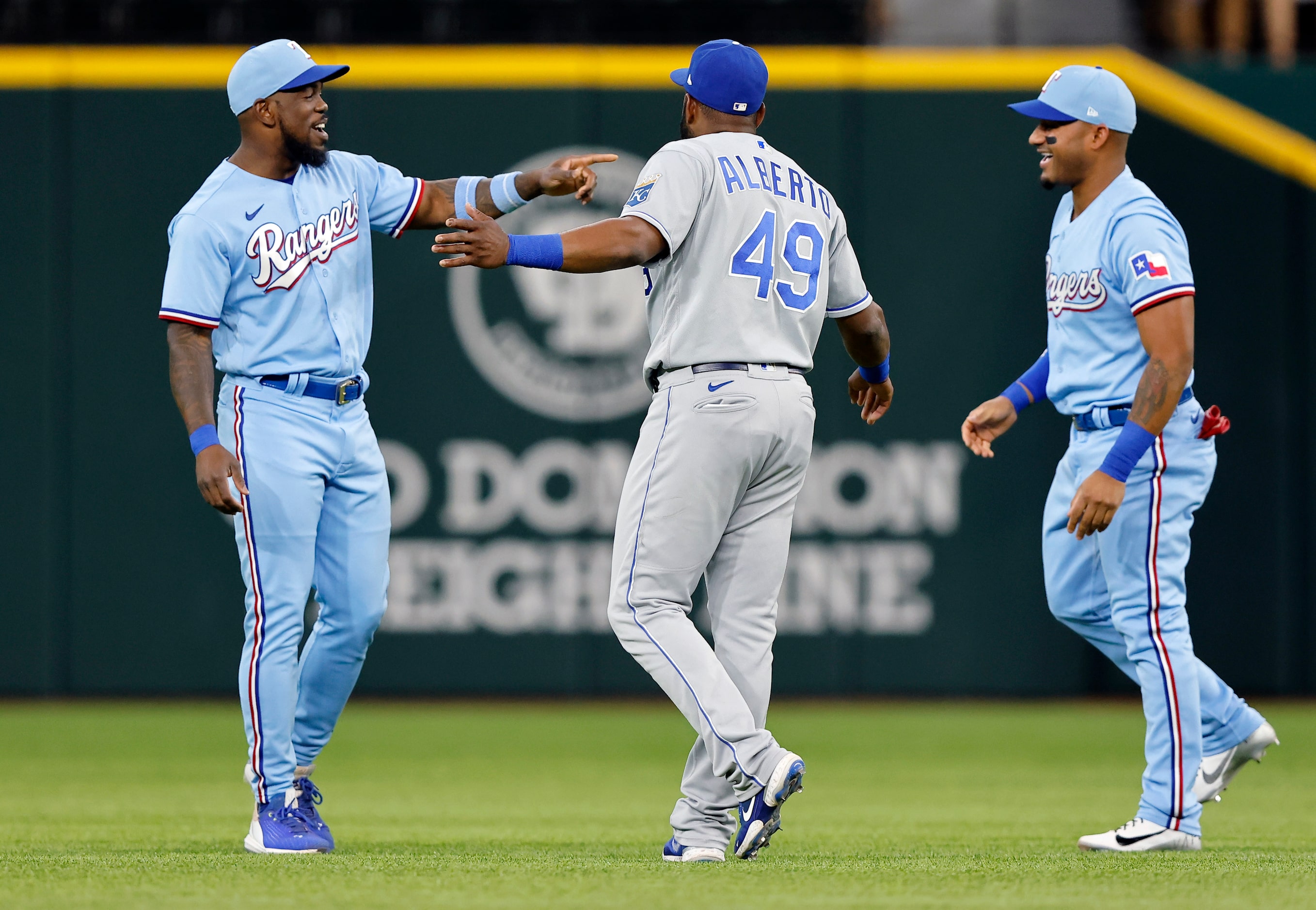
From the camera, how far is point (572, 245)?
3674 millimetres

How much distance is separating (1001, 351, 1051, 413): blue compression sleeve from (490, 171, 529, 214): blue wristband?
1534mm

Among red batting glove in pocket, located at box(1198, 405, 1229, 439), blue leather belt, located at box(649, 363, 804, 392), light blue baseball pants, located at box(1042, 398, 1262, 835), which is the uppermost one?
blue leather belt, located at box(649, 363, 804, 392)

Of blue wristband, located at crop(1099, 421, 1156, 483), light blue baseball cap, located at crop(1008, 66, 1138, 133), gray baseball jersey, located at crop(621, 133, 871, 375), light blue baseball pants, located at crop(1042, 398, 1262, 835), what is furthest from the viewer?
light blue baseball cap, located at crop(1008, 66, 1138, 133)

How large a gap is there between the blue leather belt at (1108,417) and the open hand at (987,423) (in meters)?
0.35

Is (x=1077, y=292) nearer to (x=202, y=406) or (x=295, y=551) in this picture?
(x=295, y=551)

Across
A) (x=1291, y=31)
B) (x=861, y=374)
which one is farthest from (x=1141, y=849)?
(x=1291, y=31)

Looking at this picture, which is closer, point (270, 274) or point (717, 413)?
point (717, 413)

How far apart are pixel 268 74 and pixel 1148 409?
2403 millimetres

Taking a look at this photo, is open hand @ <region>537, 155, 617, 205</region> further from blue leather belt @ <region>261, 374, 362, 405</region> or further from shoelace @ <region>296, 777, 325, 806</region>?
shoelace @ <region>296, 777, 325, 806</region>

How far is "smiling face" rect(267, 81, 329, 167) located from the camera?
4.18m

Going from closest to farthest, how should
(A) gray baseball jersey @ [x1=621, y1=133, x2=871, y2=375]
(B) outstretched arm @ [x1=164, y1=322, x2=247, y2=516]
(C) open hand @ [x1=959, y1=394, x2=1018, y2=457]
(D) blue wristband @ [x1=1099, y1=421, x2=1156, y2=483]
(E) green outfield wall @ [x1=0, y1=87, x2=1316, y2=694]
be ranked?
(A) gray baseball jersey @ [x1=621, y1=133, x2=871, y2=375], (B) outstretched arm @ [x1=164, y1=322, x2=247, y2=516], (D) blue wristband @ [x1=1099, y1=421, x2=1156, y2=483], (C) open hand @ [x1=959, y1=394, x2=1018, y2=457], (E) green outfield wall @ [x1=0, y1=87, x2=1316, y2=694]

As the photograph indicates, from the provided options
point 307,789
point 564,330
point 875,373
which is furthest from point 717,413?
point 564,330

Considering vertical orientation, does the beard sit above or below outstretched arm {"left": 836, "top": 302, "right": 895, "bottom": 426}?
above

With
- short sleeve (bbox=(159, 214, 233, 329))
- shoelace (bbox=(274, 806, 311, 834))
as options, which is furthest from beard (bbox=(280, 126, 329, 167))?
shoelace (bbox=(274, 806, 311, 834))
